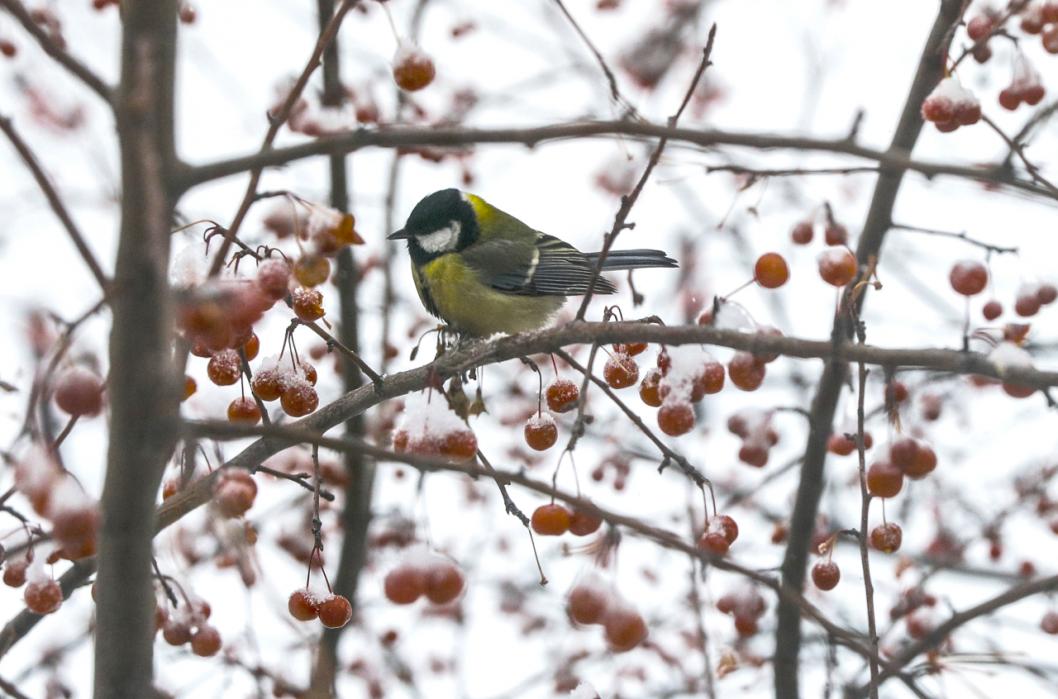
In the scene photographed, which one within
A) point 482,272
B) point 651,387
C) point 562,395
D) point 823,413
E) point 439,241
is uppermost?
point 439,241

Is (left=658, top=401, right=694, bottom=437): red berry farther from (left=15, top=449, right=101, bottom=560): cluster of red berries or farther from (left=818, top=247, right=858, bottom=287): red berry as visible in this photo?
(left=15, top=449, right=101, bottom=560): cluster of red berries

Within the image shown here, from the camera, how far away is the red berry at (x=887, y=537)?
8.43 feet

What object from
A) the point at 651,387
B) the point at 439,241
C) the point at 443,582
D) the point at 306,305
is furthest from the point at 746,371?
the point at 439,241

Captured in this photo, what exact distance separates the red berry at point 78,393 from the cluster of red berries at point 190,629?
0.90 metres

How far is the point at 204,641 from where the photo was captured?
2.41 metres

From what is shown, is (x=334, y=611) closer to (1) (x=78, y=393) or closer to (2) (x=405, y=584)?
(2) (x=405, y=584)

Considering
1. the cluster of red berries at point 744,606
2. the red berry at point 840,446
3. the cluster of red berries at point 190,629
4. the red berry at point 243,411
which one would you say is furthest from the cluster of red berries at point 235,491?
the red berry at point 840,446

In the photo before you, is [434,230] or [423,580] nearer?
[423,580]

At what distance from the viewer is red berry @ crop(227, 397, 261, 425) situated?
259 centimetres

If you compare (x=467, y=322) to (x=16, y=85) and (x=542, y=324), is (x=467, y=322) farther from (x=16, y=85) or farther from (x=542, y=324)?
(x=16, y=85)

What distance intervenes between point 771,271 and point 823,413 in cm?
113

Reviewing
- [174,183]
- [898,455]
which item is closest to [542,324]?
[898,455]

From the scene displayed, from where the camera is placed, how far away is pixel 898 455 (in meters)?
2.27

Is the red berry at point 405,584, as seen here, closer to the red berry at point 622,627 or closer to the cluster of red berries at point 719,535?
the red berry at point 622,627
